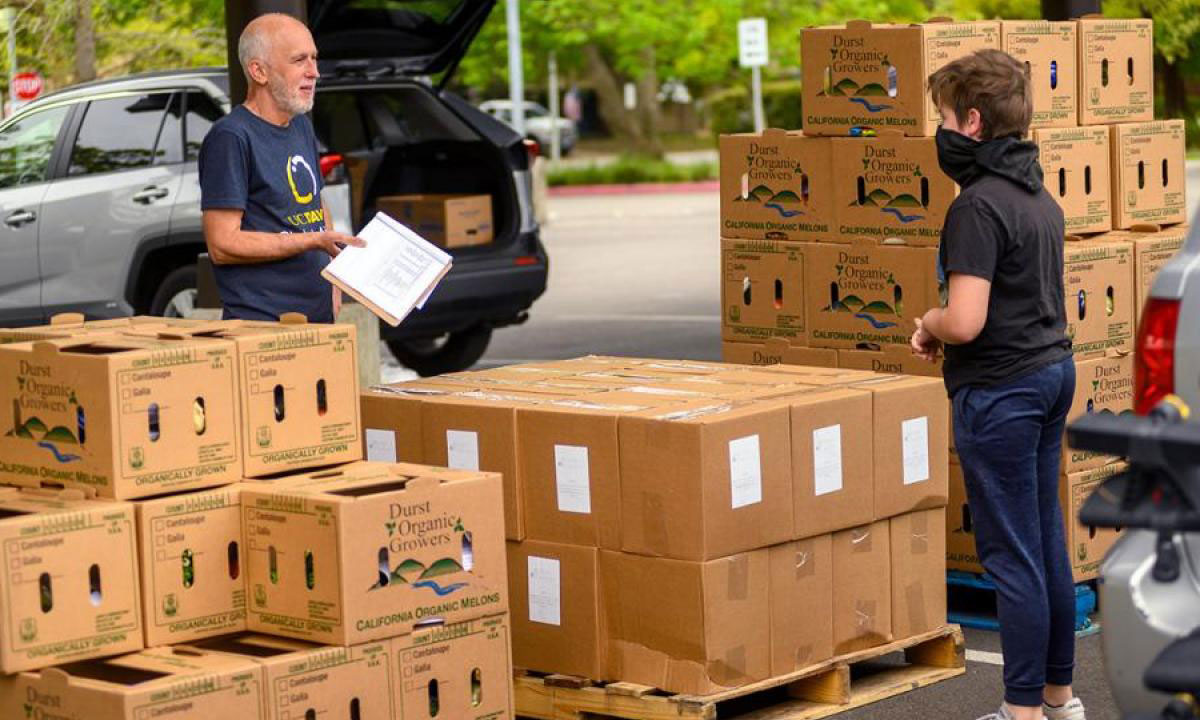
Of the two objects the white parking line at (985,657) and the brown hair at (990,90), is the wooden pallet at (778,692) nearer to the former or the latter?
the white parking line at (985,657)

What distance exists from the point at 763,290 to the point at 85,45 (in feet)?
30.0

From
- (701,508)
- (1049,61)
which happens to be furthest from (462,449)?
(1049,61)

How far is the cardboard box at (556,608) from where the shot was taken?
6.09 metres

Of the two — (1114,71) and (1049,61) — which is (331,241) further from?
(1114,71)

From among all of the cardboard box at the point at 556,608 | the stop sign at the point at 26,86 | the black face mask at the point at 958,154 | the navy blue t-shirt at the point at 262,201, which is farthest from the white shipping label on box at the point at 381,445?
the stop sign at the point at 26,86

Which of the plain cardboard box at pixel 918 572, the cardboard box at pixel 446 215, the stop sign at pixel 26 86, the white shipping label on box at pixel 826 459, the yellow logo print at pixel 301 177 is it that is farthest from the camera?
the stop sign at pixel 26 86

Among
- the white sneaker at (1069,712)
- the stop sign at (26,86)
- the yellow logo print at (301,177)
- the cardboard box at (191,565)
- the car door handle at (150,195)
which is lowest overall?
the white sneaker at (1069,712)

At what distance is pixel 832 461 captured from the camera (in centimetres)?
621

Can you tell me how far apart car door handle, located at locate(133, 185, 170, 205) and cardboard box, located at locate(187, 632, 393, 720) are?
6243 mm

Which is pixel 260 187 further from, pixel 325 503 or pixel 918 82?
pixel 918 82

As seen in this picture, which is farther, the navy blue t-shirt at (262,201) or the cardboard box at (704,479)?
the navy blue t-shirt at (262,201)

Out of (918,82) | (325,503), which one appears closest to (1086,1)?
(918,82)

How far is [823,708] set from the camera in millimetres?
6180

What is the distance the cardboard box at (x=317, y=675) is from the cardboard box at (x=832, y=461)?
1377 mm
